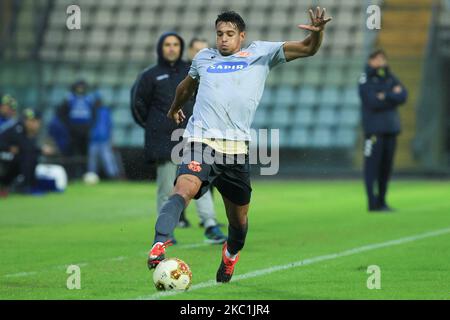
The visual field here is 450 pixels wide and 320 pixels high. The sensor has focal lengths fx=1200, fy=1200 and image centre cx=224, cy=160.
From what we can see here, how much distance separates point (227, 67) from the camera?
8656 mm

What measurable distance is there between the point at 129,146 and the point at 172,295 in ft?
63.1

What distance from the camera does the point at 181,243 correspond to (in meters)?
12.3

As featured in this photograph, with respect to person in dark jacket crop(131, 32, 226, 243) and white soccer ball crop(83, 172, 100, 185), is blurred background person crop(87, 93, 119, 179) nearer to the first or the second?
white soccer ball crop(83, 172, 100, 185)

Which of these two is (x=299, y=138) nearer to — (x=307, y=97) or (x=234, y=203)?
(x=307, y=97)

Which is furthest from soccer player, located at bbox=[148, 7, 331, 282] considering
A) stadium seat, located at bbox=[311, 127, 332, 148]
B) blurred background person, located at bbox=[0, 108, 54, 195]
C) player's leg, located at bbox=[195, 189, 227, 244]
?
stadium seat, located at bbox=[311, 127, 332, 148]

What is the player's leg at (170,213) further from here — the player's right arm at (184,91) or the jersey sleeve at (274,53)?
the jersey sleeve at (274,53)

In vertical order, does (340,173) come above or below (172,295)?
below

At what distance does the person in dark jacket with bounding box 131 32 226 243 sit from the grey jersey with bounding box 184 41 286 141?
349cm

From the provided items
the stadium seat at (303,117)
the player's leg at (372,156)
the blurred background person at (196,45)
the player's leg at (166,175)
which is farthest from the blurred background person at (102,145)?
the player's leg at (166,175)

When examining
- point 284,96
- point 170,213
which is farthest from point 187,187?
point 284,96

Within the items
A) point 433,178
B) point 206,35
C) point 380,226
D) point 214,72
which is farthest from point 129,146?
point 214,72

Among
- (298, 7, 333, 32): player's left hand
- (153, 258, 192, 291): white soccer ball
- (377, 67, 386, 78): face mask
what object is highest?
(298, 7, 333, 32): player's left hand

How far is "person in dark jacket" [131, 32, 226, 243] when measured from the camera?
1223cm
